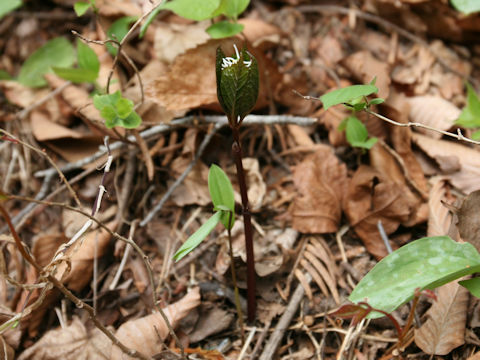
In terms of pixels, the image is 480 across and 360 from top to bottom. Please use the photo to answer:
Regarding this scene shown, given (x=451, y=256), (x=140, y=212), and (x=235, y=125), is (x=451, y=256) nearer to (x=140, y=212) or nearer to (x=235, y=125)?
(x=235, y=125)

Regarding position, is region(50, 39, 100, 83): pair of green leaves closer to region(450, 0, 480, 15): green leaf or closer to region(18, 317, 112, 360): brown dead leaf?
region(18, 317, 112, 360): brown dead leaf

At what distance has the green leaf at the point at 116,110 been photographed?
1.86 meters

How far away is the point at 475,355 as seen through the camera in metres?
1.50

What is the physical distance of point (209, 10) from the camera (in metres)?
1.93

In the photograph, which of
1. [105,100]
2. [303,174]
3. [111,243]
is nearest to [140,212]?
[111,243]

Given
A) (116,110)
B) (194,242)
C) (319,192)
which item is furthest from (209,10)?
(194,242)

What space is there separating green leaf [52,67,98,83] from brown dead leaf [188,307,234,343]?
135 centimetres

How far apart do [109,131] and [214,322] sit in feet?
3.79

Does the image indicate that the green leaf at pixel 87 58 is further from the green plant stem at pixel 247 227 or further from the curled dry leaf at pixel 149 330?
the curled dry leaf at pixel 149 330

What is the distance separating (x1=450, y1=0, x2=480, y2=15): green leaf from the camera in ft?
7.36

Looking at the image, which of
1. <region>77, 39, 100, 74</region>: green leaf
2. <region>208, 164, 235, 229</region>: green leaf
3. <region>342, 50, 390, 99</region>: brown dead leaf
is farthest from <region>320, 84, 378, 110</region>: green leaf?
<region>77, 39, 100, 74</region>: green leaf

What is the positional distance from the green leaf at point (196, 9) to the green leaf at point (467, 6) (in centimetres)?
136

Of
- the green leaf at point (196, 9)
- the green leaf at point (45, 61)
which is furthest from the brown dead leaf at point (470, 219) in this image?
the green leaf at point (45, 61)

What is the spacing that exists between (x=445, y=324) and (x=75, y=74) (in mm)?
2090
